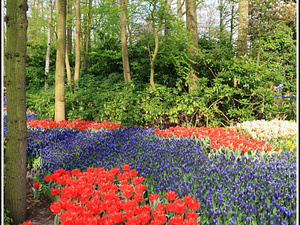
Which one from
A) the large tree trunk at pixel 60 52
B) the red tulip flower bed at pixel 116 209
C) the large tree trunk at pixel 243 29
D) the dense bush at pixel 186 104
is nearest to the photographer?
the red tulip flower bed at pixel 116 209

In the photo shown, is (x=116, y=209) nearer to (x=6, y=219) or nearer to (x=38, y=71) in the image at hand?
(x=6, y=219)

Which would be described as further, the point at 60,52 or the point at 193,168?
the point at 60,52

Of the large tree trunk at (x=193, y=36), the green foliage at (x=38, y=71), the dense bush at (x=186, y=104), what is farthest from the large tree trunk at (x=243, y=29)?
the green foliage at (x=38, y=71)

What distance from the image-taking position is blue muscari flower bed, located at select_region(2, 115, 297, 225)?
2.27 m

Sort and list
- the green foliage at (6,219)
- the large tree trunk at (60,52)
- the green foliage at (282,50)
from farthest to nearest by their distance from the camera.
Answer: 1. the green foliage at (282,50)
2. the large tree trunk at (60,52)
3. the green foliage at (6,219)

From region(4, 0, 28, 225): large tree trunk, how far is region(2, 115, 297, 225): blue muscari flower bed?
0.74 meters

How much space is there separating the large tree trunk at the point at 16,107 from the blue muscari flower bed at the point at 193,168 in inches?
29.1

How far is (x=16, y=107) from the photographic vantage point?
97.9 inches

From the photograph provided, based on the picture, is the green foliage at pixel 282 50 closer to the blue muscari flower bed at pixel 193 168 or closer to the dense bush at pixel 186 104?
the dense bush at pixel 186 104

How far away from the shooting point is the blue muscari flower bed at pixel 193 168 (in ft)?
7.44

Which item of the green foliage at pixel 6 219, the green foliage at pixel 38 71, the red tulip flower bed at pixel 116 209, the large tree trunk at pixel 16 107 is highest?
the green foliage at pixel 38 71

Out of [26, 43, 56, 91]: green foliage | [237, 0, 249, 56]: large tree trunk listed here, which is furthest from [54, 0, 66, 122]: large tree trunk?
[26, 43, 56, 91]: green foliage

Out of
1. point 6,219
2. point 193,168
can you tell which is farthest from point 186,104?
point 6,219

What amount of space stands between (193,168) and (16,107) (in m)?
2.13
